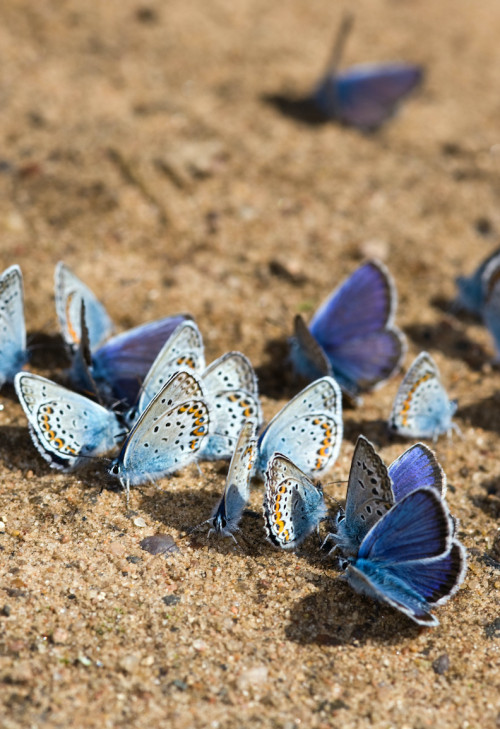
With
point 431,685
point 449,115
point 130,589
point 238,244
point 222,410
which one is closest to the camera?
point 431,685

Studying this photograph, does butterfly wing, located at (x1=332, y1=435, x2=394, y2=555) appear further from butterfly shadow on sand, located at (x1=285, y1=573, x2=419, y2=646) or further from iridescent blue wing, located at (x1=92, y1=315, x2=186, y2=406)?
iridescent blue wing, located at (x1=92, y1=315, x2=186, y2=406)

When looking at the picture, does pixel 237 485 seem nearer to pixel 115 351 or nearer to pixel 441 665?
pixel 441 665

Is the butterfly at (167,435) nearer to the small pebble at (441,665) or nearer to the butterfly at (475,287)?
the small pebble at (441,665)

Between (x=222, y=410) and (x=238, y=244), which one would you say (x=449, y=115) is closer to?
(x=238, y=244)

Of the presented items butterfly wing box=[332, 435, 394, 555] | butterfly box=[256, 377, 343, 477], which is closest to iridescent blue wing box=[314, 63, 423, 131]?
butterfly box=[256, 377, 343, 477]

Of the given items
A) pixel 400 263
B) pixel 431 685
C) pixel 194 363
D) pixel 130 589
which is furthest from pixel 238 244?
pixel 431 685

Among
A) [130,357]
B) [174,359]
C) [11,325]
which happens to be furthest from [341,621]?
[11,325]
